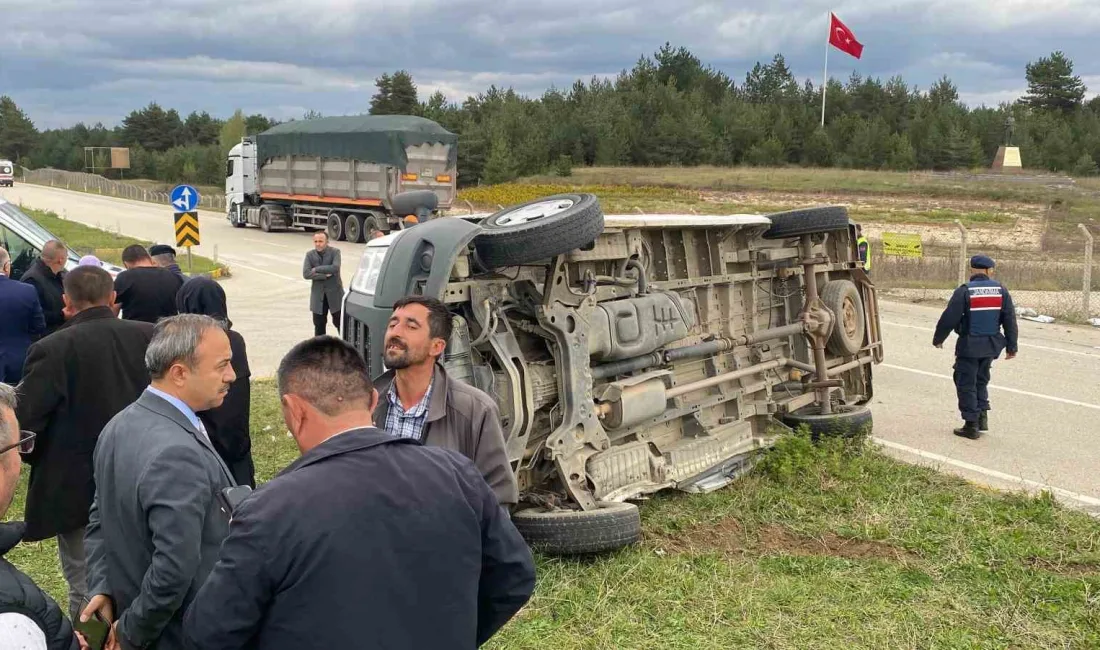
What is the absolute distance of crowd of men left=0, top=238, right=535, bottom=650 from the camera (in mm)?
2133

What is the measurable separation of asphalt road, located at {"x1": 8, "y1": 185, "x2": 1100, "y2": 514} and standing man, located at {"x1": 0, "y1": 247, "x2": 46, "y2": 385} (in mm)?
4103

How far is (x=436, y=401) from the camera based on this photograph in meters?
4.16

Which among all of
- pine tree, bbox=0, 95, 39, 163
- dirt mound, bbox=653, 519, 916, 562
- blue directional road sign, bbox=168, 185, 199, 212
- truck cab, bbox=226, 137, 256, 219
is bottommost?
dirt mound, bbox=653, 519, 916, 562

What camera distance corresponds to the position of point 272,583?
84.4 inches

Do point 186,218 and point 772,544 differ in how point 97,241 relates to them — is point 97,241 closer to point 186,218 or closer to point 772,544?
point 186,218

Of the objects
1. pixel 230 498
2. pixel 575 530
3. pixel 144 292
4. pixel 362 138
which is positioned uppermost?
pixel 362 138

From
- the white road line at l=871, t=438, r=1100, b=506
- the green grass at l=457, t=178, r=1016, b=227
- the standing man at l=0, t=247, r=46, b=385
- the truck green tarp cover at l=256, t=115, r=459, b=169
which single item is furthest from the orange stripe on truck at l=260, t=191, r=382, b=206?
the white road line at l=871, t=438, r=1100, b=506

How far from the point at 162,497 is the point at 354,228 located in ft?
84.6

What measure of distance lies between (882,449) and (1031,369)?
4.69 meters

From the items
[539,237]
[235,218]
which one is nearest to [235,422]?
[539,237]

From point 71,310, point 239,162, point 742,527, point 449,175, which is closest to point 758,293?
point 742,527

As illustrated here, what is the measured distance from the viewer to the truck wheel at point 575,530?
5.38m

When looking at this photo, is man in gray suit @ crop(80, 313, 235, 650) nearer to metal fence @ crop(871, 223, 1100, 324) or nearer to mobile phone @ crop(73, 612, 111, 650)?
mobile phone @ crop(73, 612, 111, 650)

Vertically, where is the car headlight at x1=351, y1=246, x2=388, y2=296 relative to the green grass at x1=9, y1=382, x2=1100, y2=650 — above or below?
above
